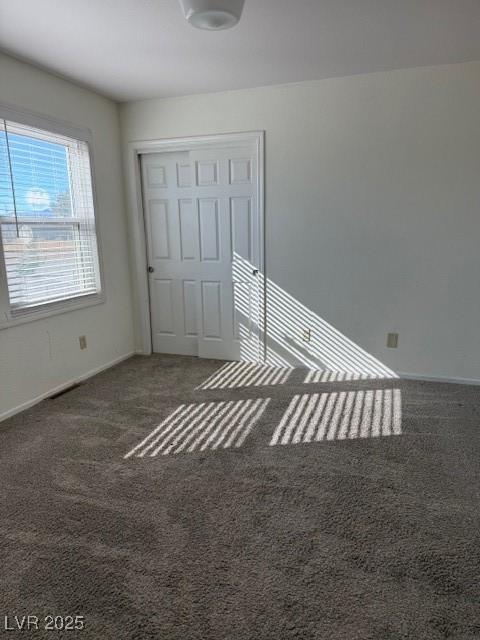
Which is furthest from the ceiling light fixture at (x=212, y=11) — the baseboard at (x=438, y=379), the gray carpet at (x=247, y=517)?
the baseboard at (x=438, y=379)

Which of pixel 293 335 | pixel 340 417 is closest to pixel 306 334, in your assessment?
pixel 293 335

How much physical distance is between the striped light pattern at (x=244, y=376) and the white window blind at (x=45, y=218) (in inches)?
54.1

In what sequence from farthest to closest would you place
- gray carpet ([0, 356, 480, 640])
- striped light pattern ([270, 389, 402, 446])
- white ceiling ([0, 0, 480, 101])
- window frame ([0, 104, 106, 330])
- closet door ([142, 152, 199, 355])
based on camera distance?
closet door ([142, 152, 199, 355]) < window frame ([0, 104, 106, 330]) < striped light pattern ([270, 389, 402, 446]) < white ceiling ([0, 0, 480, 101]) < gray carpet ([0, 356, 480, 640])

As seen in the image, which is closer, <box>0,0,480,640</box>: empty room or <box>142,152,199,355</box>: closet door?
<box>0,0,480,640</box>: empty room

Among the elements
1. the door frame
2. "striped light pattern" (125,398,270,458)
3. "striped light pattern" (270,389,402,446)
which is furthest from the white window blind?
"striped light pattern" (270,389,402,446)

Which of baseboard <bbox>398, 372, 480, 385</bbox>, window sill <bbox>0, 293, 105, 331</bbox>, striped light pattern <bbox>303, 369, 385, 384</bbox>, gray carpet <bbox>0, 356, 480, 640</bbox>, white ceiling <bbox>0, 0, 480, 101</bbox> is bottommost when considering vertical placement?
gray carpet <bbox>0, 356, 480, 640</bbox>

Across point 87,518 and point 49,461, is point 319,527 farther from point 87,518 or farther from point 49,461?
point 49,461

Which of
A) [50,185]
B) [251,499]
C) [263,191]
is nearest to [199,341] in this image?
[263,191]

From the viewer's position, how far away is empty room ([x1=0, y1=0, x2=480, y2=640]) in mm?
1609

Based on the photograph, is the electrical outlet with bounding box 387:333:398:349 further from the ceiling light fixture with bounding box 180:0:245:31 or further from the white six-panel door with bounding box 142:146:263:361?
the ceiling light fixture with bounding box 180:0:245:31

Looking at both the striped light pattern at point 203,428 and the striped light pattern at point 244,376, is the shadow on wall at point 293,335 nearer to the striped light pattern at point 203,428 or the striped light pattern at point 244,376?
the striped light pattern at point 244,376

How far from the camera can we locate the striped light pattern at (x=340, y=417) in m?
2.67

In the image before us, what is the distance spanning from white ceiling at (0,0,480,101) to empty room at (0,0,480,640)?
22mm

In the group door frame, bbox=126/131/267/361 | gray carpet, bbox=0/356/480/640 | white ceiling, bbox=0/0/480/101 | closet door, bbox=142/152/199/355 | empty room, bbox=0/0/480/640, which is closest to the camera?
gray carpet, bbox=0/356/480/640
